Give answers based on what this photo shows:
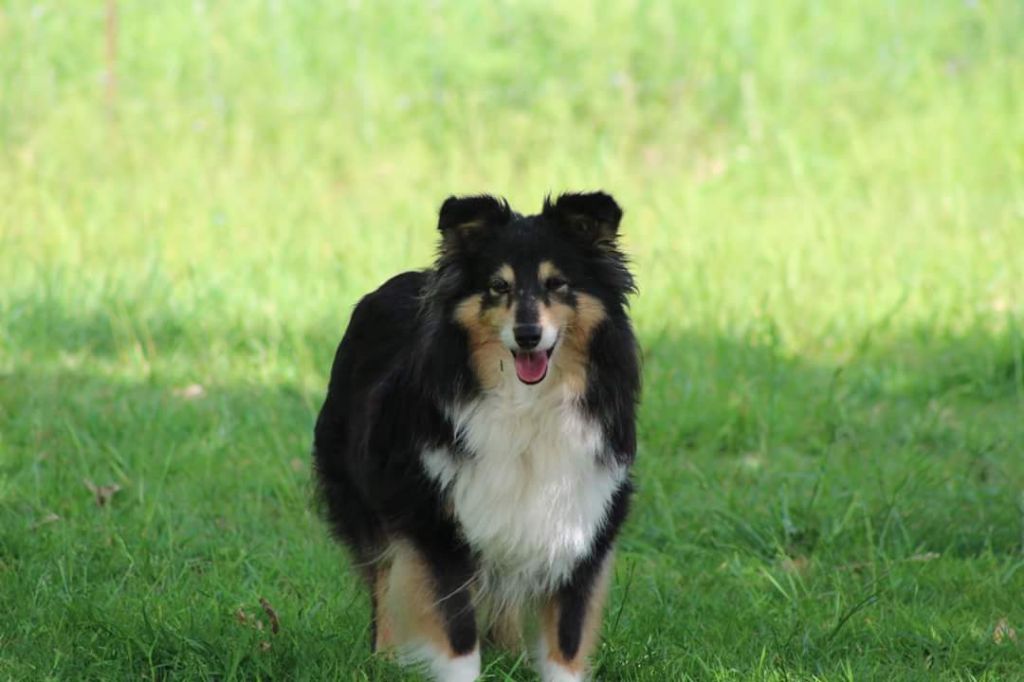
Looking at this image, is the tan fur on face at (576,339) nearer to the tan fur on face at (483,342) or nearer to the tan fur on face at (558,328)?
the tan fur on face at (558,328)

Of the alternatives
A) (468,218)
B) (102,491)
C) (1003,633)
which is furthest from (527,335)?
(102,491)

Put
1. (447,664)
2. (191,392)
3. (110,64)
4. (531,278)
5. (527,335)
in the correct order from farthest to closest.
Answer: (110,64)
(191,392)
(447,664)
(531,278)
(527,335)

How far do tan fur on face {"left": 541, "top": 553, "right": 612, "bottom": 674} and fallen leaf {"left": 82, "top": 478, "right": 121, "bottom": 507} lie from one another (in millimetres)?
1956

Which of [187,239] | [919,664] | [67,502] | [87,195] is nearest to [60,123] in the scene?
[87,195]

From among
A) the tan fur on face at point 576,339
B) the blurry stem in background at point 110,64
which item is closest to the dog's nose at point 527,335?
the tan fur on face at point 576,339

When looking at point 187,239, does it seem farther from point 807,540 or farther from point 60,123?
point 807,540

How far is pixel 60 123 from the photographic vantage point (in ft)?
30.0

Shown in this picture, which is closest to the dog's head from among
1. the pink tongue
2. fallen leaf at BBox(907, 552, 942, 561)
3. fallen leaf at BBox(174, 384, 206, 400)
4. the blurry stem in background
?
the pink tongue

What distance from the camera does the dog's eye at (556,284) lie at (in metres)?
3.55

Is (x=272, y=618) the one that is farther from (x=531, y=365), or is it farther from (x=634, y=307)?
(x=634, y=307)

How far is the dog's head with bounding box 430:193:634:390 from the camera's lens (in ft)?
11.5

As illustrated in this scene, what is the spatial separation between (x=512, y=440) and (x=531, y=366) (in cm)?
21

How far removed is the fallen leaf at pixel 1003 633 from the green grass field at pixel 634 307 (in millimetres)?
32

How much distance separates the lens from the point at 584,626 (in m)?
3.70
